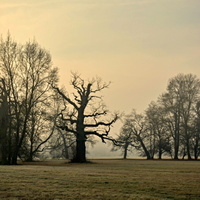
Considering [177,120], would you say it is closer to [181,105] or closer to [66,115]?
[181,105]

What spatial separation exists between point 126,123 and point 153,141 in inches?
238

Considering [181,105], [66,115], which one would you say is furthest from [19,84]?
[181,105]

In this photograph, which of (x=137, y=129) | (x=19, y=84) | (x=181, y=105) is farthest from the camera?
(x=137, y=129)

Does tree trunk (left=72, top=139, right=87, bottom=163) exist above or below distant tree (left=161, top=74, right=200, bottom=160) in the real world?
below

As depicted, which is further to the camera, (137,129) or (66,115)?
(137,129)

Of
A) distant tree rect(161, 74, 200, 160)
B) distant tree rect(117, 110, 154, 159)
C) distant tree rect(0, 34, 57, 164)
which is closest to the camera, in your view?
distant tree rect(0, 34, 57, 164)

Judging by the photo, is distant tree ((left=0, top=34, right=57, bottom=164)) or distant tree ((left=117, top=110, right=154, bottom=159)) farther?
distant tree ((left=117, top=110, right=154, bottom=159))

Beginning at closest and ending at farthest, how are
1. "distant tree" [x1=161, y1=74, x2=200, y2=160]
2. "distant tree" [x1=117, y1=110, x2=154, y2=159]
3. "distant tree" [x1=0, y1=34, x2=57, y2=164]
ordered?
"distant tree" [x1=0, y1=34, x2=57, y2=164]
"distant tree" [x1=161, y1=74, x2=200, y2=160]
"distant tree" [x1=117, y1=110, x2=154, y2=159]

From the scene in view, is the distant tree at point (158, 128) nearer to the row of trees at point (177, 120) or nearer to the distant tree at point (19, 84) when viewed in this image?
the row of trees at point (177, 120)

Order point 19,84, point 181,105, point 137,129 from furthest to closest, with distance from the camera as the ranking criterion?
1. point 137,129
2. point 181,105
3. point 19,84

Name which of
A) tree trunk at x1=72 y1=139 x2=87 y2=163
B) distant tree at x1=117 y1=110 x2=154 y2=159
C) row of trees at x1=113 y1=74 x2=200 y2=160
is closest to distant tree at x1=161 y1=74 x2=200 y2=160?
row of trees at x1=113 y1=74 x2=200 y2=160

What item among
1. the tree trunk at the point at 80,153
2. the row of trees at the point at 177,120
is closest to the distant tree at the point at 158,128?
the row of trees at the point at 177,120

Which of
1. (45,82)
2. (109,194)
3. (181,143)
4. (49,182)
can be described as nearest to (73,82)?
(45,82)

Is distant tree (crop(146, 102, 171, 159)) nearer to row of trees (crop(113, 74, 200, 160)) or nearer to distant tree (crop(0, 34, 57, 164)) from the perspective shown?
row of trees (crop(113, 74, 200, 160))
